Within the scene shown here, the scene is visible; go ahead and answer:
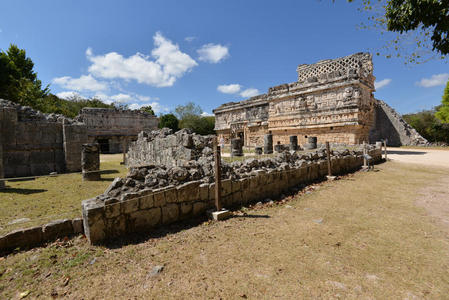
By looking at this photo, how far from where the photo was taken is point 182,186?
4422 mm

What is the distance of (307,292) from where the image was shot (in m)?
2.35

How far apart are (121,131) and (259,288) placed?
97.1 feet

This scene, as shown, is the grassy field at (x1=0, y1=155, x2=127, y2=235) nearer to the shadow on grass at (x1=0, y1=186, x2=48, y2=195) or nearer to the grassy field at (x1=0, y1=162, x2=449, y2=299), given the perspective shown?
the shadow on grass at (x1=0, y1=186, x2=48, y2=195)

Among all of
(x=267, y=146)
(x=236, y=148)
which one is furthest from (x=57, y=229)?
(x=267, y=146)

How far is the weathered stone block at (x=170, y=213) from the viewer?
420cm

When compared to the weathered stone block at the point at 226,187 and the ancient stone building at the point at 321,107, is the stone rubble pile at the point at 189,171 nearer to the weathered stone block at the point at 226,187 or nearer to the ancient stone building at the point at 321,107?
the weathered stone block at the point at 226,187

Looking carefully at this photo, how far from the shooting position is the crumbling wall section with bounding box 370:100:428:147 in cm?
2306

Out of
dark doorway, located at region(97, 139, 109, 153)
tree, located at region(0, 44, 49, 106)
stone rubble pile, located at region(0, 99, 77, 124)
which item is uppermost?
tree, located at region(0, 44, 49, 106)

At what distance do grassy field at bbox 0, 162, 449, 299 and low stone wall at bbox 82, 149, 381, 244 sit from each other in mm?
287

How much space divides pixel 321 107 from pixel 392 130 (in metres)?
15.1

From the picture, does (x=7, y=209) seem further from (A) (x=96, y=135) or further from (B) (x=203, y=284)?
(A) (x=96, y=135)

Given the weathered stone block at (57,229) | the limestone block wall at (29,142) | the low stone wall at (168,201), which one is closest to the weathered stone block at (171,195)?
the low stone wall at (168,201)

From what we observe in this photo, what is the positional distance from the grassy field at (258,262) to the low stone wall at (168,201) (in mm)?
287

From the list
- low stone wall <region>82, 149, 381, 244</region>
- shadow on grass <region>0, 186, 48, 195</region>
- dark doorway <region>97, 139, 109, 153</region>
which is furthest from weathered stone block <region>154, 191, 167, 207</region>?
dark doorway <region>97, 139, 109, 153</region>
